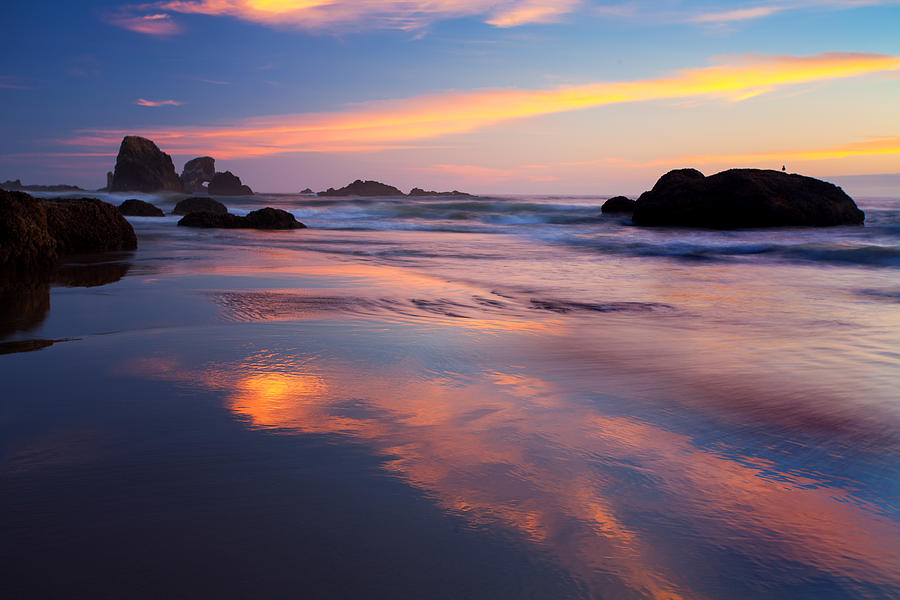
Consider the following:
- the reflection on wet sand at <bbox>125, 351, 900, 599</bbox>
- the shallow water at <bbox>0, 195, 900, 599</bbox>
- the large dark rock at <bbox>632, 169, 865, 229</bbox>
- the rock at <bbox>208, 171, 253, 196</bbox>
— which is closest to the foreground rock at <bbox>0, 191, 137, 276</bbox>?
the shallow water at <bbox>0, 195, 900, 599</bbox>

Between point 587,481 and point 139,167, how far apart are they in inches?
3732

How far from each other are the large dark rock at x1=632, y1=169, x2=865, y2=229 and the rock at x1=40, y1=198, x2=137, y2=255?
1382 cm

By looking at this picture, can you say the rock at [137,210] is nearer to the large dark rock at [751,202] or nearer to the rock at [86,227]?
the rock at [86,227]

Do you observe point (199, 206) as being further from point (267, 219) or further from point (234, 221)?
point (267, 219)

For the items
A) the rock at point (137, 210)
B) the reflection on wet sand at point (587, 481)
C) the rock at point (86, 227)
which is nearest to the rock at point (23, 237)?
the rock at point (86, 227)

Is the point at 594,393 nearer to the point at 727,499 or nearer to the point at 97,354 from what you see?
the point at 727,499

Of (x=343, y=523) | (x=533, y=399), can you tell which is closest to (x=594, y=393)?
(x=533, y=399)

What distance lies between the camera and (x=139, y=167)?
84.4 metres

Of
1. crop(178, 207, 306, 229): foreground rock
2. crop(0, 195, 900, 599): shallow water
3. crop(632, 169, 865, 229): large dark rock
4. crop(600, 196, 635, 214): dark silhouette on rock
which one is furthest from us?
crop(600, 196, 635, 214): dark silhouette on rock

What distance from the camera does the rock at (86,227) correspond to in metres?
7.30

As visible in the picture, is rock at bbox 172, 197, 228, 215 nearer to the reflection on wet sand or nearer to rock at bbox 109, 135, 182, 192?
the reflection on wet sand

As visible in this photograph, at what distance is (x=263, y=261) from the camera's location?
725cm

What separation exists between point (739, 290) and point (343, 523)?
17.8ft

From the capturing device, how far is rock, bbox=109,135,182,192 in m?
84.3
